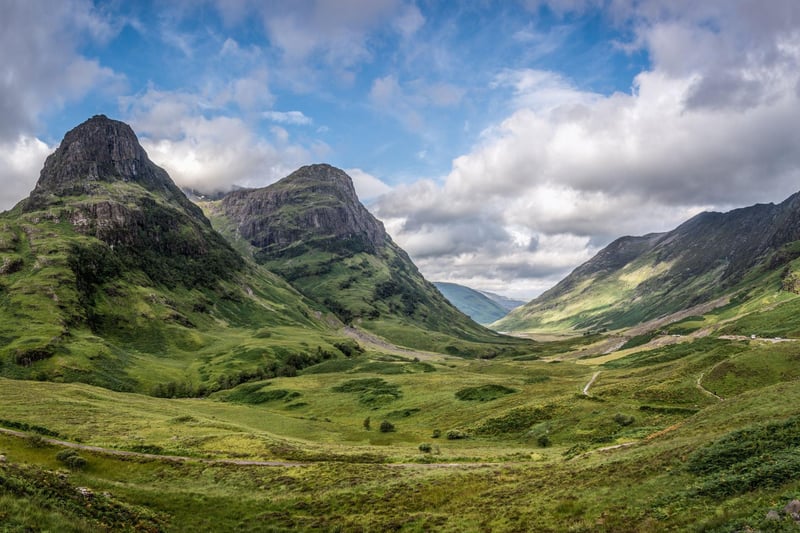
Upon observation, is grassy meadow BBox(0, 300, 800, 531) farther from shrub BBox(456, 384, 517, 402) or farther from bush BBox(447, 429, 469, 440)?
shrub BBox(456, 384, 517, 402)

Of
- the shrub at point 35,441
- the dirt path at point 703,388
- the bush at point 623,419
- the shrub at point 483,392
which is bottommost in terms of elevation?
the shrub at point 483,392

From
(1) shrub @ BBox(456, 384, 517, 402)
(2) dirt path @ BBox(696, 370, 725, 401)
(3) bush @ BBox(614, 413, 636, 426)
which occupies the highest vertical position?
(3) bush @ BBox(614, 413, 636, 426)

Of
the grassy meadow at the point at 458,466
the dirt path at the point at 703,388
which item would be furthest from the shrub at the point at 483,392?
the dirt path at the point at 703,388

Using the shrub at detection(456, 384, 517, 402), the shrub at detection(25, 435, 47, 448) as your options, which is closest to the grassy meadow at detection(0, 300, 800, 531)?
the shrub at detection(25, 435, 47, 448)

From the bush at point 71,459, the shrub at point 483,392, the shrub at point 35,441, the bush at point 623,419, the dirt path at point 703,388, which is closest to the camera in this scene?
the bush at point 71,459

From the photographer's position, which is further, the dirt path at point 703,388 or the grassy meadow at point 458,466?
the dirt path at point 703,388

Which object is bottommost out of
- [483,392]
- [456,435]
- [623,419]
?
[483,392]

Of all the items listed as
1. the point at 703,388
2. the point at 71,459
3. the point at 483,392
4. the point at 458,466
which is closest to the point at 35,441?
the point at 71,459

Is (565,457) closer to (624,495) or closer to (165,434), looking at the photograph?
(624,495)

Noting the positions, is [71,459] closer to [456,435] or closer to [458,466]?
[458,466]

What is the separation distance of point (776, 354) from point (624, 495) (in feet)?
304

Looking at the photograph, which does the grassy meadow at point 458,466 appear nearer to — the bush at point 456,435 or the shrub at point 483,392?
the bush at point 456,435

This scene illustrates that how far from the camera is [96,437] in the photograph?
6350cm

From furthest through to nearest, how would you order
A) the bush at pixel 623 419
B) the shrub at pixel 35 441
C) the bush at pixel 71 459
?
the bush at pixel 623 419 → the shrub at pixel 35 441 → the bush at pixel 71 459
